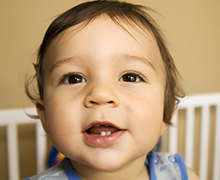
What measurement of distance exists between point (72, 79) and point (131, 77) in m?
0.14

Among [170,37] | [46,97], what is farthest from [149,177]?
[170,37]

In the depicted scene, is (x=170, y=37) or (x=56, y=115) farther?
(x=170, y=37)

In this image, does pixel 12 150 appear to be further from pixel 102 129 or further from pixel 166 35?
pixel 166 35

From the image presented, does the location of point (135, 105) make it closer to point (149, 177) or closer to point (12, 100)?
point (149, 177)

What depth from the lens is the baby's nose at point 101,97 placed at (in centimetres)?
57

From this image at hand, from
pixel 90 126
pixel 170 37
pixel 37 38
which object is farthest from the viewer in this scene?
pixel 170 37

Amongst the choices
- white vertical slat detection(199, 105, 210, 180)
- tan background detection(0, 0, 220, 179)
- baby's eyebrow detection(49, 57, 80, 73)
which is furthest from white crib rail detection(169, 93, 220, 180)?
baby's eyebrow detection(49, 57, 80, 73)

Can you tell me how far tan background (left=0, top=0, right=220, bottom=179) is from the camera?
1328mm

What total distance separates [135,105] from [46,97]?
0.75ft

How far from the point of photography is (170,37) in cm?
158

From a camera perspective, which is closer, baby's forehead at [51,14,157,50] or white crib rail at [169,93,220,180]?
baby's forehead at [51,14,157,50]

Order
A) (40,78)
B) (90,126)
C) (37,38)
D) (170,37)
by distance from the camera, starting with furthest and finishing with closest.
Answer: (170,37)
(37,38)
(40,78)
(90,126)

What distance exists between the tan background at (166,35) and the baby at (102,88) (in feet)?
2.07

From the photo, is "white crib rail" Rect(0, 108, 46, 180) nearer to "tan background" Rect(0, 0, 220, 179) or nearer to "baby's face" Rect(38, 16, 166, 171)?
"tan background" Rect(0, 0, 220, 179)
